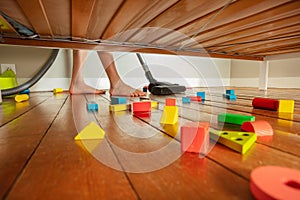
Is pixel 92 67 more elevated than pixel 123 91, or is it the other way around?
pixel 92 67

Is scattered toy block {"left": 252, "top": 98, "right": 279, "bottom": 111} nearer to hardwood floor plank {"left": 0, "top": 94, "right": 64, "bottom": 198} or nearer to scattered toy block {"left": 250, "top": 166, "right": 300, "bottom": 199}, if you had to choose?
scattered toy block {"left": 250, "top": 166, "right": 300, "bottom": 199}

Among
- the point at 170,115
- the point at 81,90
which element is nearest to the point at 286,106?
the point at 170,115

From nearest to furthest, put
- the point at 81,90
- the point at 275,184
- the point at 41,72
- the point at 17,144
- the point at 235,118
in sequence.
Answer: the point at 275,184, the point at 17,144, the point at 235,118, the point at 81,90, the point at 41,72

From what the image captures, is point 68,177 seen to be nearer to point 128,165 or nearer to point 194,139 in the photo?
point 128,165

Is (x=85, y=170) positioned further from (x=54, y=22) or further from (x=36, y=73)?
(x=36, y=73)

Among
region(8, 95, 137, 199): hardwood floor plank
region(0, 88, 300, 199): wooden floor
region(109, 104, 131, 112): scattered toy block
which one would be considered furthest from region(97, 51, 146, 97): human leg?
region(8, 95, 137, 199): hardwood floor plank

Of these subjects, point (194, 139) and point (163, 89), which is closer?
point (194, 139)

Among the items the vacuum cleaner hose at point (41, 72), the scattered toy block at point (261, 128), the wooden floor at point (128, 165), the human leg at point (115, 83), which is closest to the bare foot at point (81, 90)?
A: the human leg at point (115, 83)

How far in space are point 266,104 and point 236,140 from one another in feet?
1.71

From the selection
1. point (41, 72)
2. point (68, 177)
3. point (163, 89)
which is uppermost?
point (41, 72)

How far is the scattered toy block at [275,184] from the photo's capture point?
20 centimetres

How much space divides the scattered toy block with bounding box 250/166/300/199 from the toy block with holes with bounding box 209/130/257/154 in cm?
11

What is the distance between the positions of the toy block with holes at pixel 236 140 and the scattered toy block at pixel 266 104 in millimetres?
451

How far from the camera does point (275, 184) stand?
0.22m
